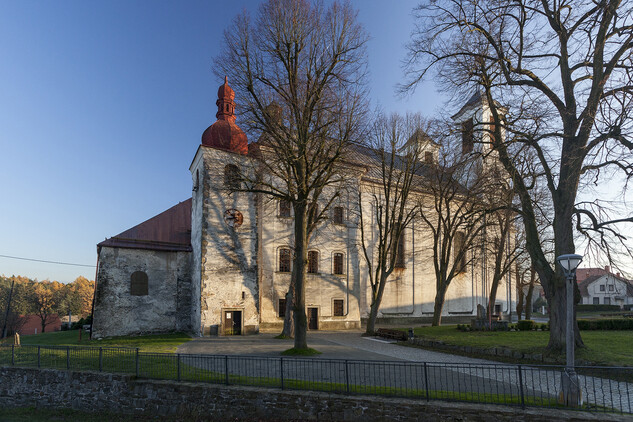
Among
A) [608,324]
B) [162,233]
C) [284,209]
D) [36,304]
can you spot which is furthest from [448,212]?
[36,304]

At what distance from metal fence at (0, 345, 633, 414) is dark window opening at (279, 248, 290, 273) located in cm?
1236

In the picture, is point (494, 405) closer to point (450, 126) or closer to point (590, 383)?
point (590, 383)

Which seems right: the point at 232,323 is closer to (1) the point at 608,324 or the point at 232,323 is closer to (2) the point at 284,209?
(2) the point at 284,209

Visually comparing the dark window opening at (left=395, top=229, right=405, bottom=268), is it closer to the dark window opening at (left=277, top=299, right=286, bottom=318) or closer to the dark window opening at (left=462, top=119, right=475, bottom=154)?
the dark window opening at (left=277, top=299, right=286, bottom=318)

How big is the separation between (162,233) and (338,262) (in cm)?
1183

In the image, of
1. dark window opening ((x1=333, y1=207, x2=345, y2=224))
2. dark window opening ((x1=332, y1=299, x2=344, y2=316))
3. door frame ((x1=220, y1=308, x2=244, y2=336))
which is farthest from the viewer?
dark window opening ((x1=333, y1=207, x2=345, y2=224))

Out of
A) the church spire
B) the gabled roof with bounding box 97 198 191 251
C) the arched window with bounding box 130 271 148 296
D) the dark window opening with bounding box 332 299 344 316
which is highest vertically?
the church spire

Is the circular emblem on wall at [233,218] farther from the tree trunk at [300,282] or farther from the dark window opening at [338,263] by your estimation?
the tree trunk at [300,282]

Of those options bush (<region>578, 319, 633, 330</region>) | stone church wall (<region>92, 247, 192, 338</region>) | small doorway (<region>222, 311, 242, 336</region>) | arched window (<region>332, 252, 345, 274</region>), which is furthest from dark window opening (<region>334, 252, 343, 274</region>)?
bush (<region>578, 319, 633, 330</region>)

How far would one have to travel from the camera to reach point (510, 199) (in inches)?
609

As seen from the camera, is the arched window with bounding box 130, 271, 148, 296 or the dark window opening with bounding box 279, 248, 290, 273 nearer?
the arched window with bounding box 130, 271, 148, 296

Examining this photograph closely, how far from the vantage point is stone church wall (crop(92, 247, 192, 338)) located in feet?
70.7

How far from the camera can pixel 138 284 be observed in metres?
22.7

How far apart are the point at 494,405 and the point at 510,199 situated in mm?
9686
